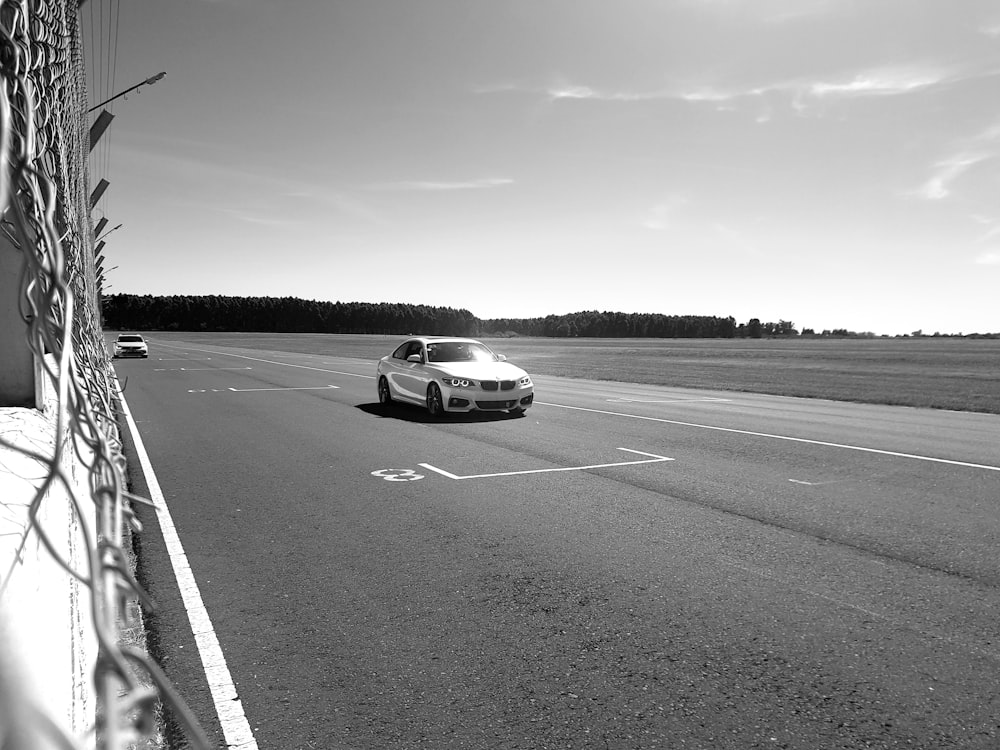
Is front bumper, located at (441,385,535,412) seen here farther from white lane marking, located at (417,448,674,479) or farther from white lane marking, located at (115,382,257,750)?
white lane marking, located at (115,382,257,750)

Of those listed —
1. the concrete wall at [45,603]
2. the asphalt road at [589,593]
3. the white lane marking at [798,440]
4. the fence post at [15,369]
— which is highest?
the fence post at [15,369]

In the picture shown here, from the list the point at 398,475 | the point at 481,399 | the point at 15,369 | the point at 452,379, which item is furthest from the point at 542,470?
the point at 15,369

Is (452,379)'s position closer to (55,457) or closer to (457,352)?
(457,352)

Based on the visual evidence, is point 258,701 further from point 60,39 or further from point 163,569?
point 60,39

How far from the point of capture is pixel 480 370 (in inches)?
592

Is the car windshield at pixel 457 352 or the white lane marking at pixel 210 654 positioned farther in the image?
the car windshield at pixel 457 352

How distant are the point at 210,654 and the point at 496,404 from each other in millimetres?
10565

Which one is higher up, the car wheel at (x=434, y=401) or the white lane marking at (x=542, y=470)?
the car wheel at (x=434, y=401)

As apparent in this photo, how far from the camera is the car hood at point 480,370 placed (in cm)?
1460

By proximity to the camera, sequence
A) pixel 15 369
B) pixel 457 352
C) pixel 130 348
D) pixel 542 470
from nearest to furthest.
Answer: pixel 15 369 < pixel 542 470 < pixel 457 352 < pixel 130 348

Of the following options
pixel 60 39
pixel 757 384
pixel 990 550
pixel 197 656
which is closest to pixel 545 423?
pixel 990 550

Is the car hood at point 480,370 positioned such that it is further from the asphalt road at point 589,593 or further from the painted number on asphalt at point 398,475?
the painted number on asphalt at point 398,475

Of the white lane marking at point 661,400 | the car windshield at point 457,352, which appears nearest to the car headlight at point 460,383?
the car windshield at point 457,352

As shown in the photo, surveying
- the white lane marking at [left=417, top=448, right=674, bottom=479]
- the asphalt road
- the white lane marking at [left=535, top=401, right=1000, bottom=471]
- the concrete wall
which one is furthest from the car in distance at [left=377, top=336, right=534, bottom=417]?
the concrete wall
